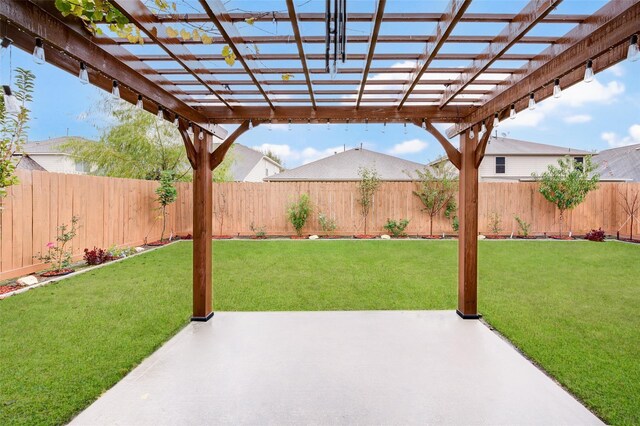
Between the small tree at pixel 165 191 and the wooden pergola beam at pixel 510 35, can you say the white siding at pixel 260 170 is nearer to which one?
the small tree at pixel 165 191

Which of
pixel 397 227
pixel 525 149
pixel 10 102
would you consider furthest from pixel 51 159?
pixel 525 149

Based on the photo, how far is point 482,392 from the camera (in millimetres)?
2381

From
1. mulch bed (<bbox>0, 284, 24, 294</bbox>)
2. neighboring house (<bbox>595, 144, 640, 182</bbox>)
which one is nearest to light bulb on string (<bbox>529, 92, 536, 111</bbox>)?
mulch bed (<bbox>0, 284, 24, 294</bbox>)

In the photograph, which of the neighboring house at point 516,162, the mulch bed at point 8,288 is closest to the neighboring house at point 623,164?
the neighboring house at point 516,162

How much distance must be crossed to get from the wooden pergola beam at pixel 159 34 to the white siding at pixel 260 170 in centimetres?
1564

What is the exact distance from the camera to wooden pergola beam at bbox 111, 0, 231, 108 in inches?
71.6

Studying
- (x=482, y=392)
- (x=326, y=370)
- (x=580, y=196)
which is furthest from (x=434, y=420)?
(x=580, y=196)

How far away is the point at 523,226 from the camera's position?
33.7ft

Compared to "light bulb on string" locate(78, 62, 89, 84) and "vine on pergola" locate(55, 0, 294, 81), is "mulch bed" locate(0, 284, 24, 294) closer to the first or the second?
"light bulb on string" locate(78, 62, 89, 84)

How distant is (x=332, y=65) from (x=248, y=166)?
665 inches

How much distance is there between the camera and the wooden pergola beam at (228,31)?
6.06ft

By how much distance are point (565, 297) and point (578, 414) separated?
2.99m

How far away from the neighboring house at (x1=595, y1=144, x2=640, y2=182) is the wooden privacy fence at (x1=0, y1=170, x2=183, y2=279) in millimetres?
21267

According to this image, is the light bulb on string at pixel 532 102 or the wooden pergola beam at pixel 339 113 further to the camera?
the wooden pergola beam at pixel 339 113
